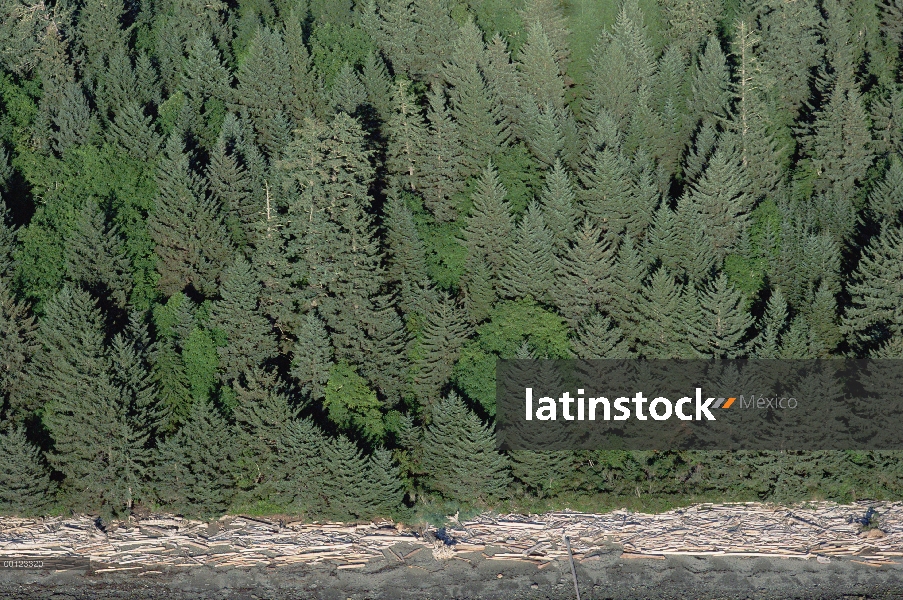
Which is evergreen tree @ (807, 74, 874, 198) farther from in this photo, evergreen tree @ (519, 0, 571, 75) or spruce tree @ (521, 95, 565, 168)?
evergreen tree @ (519, 0, 571, 75)

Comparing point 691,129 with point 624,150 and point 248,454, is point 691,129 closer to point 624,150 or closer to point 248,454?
point 624,150

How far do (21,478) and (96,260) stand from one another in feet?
42.3

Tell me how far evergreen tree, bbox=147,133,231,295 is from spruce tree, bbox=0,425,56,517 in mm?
12391

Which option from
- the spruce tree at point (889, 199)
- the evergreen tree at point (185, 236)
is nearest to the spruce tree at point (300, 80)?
the evergreen tree at point (185, 236)

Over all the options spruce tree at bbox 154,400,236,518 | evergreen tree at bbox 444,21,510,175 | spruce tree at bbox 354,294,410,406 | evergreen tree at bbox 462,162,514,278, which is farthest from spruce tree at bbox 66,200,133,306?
evergreen tree at bbox 444,21,510,175

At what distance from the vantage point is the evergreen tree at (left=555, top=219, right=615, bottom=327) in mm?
78250

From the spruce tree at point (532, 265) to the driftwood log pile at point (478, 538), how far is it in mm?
13053

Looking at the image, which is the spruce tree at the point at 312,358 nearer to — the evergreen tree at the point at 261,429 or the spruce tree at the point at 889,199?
the evergreen tree at the point at 261,429

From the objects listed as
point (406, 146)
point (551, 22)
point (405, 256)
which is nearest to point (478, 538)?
point (405, 256)

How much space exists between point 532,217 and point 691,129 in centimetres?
1617

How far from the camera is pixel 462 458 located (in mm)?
73438

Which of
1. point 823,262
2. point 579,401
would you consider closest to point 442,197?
point 579,401

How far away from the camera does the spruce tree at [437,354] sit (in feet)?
253

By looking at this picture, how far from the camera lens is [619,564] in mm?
70625
